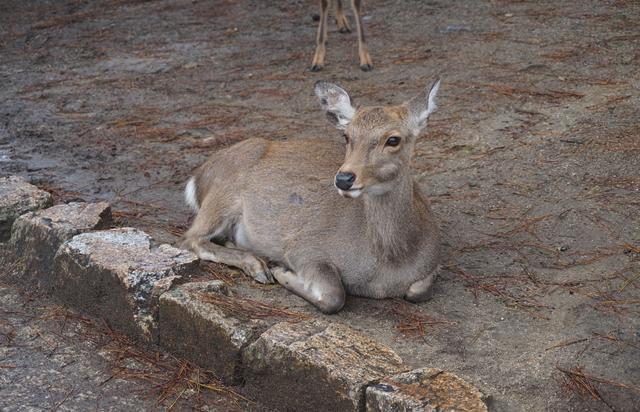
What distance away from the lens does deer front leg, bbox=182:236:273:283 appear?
5496mm

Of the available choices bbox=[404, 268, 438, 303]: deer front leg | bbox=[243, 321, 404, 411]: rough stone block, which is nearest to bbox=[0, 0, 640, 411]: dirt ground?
bbox=[404, 268, 438, 303]: deer front leg

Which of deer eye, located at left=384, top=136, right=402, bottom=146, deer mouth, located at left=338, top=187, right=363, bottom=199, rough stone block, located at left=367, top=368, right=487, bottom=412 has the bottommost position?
rough stone block, located at left=367, top=368, right=487, bottom=412

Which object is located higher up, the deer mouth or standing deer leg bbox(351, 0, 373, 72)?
the deer mouth

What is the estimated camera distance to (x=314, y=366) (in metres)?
4.04

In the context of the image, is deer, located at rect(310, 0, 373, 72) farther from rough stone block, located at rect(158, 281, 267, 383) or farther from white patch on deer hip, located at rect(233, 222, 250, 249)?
rough stone block, located at rect(158, 281, 267, 383)

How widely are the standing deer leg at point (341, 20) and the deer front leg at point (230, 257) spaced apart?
5.46 meters

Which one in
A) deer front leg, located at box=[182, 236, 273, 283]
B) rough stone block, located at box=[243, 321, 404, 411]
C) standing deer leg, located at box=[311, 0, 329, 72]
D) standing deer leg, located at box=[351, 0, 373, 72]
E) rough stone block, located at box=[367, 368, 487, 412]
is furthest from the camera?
standing deer leg, located at box=[311, 0, 329, 72]

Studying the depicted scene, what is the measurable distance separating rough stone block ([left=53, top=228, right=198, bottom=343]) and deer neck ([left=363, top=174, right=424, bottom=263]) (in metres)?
0.99

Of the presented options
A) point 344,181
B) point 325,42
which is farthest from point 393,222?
point 325,42

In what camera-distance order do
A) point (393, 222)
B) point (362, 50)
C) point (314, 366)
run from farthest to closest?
point (362, 50) → point (393, 222) → point (314, 366)

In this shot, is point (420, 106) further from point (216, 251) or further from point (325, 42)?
point (325, 42)

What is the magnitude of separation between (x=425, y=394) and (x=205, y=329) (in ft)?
4.09

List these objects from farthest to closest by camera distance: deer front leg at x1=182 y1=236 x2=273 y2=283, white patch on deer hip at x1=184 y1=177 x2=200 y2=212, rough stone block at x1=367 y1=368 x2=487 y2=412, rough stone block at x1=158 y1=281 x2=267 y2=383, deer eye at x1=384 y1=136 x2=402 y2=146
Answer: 1. white patch on deer hip at x1=184 y1=177 x2=200 y2=212
2. deer front leg at x1=182 y1=236 x2=273 y2=283
3. deer eye at x1=384 y1=136 x2=402 y2=146
4. rough stone block at x1=158 y1=281 x2=267 y2=383
5. rough stone block at x1=367 y1=368 x2=487 y2=412

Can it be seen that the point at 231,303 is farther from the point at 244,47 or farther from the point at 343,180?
the point at 244,47
